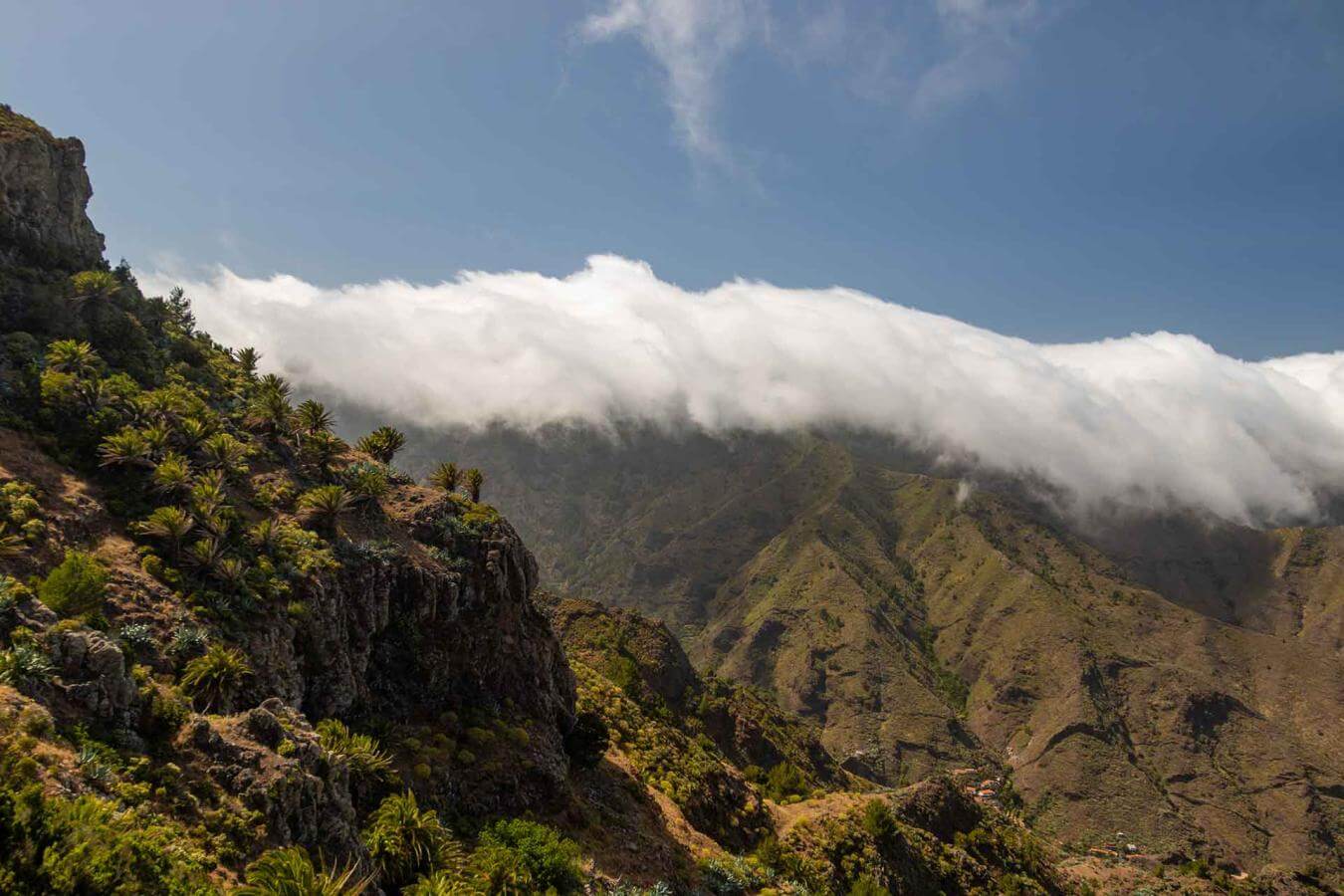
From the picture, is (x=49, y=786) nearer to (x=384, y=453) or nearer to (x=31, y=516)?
(x=31, y=516)

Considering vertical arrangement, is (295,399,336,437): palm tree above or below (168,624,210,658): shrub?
above

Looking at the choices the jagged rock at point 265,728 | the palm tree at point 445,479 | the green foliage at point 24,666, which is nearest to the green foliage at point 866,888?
the jagged rock at point 265,728

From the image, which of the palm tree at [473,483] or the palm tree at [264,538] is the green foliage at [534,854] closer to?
the palm tree at [264,538]

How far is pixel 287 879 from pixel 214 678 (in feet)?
45.2

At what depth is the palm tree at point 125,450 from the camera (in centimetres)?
4056

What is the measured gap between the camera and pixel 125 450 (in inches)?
1604

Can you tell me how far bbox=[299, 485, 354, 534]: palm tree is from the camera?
43781mm

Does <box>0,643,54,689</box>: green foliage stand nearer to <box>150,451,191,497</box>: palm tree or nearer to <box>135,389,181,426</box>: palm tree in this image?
<box>150,451,191,497</box>: palm tree

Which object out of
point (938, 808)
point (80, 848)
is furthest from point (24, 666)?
point (938, 808)

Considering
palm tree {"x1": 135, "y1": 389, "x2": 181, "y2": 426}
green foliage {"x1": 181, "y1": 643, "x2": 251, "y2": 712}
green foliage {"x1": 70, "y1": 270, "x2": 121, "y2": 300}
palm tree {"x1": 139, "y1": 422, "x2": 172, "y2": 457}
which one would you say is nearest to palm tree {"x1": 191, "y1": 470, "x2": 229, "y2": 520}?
palm tree {"x1": 139, "y1": 422, "x2": 172, "y2": 457}

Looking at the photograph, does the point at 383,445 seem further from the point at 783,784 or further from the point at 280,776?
the point at 783,784

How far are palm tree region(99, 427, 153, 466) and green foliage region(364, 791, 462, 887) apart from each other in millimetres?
27229

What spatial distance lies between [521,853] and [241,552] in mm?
23504

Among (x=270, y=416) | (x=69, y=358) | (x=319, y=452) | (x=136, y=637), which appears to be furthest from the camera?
(x=270, y=416)
